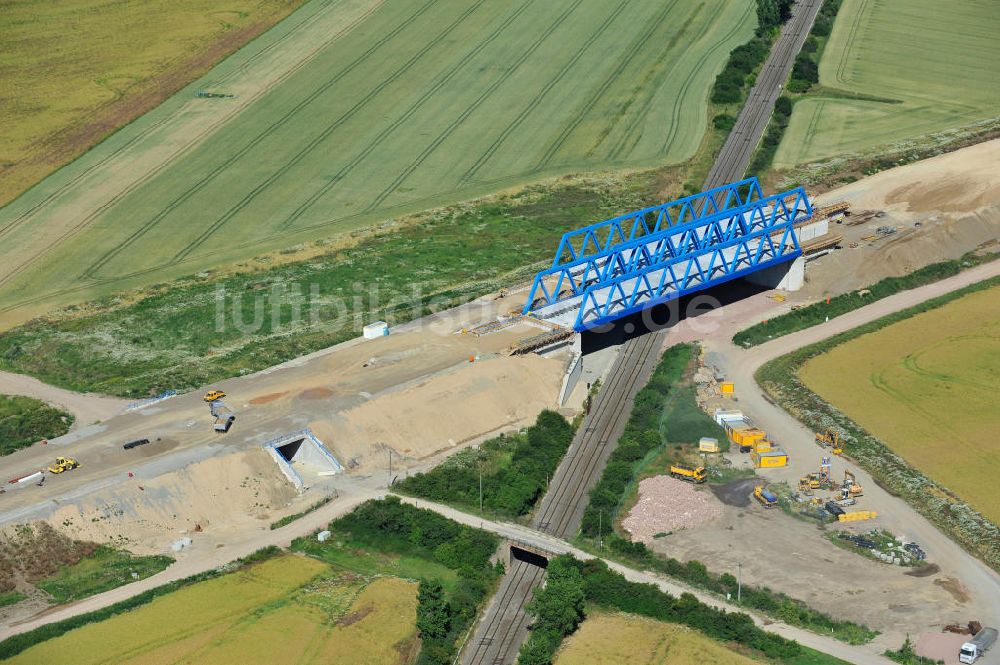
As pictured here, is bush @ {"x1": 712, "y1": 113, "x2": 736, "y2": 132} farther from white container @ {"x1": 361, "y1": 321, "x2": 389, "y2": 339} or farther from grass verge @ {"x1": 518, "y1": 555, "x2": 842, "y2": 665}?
grass verge @ {"x1": 518, "y1": 555, "x2": 842, "y2": 665}

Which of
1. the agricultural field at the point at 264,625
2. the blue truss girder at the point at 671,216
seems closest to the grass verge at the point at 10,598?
the agricultural field at the point at 264,625

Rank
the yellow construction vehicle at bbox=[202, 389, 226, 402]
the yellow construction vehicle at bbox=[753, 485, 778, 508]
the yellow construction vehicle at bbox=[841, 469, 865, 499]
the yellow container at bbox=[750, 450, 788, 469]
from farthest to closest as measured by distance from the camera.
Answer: the yellow construction vehicle at bbox=[202, 389, 226, 402] < the yellow container at bbox=[750, 450, 788, 469] < the yellow construction vehicle at bbox=[841, 469, 865, 499] < the yellow construction vehicle at bbox=[753, 485, 778, 508]

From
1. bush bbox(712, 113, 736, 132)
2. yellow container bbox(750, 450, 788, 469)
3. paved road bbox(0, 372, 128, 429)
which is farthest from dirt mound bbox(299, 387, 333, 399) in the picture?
bush bbox(712, 113, 736, 132)

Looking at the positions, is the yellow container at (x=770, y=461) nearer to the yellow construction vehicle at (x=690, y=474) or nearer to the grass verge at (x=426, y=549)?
the yellow construction vehicle at (x=690, y=474)

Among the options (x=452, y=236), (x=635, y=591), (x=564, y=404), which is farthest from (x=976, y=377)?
(x=452, y=236)

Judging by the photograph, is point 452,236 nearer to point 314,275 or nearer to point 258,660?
point 314,275

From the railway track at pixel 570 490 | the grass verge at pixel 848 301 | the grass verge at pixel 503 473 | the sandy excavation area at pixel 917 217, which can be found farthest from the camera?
the sandy excavation area at pixel 917 217

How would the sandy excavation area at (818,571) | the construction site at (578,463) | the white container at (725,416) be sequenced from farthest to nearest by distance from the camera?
the white container at (725,416) → the construction site at (578,463) → the sandy excavation area at (818,571)
